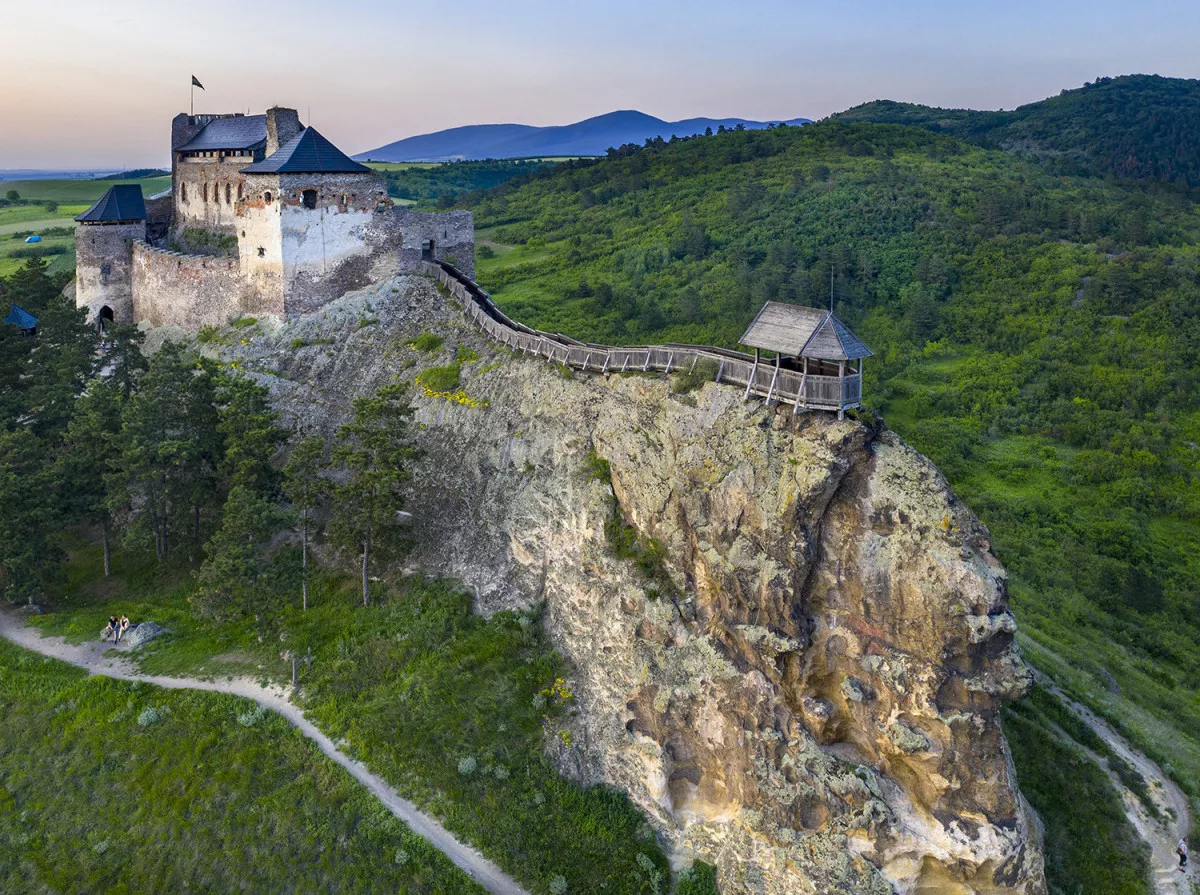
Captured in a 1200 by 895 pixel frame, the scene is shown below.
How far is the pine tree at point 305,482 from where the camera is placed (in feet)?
124

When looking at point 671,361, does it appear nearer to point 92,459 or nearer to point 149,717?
point 149,717

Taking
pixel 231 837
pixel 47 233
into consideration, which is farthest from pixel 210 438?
pixel 47 233

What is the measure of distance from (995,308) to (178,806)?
7433 cm

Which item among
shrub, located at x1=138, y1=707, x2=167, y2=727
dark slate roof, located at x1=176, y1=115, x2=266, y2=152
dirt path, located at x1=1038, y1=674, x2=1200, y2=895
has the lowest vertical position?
dirt path, located at x1=1038, y1=674, x2=1200, y2=895

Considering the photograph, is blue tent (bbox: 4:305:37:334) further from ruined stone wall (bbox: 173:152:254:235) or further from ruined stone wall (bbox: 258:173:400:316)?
ruined stone wall (bbox: 258:173:400:316)

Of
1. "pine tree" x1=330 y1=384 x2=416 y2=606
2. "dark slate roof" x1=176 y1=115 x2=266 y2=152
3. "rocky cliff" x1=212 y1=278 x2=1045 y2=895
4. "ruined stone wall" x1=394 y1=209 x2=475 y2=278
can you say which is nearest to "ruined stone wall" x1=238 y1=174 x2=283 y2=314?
"ruined stone wall" x1=394 y1=209 x2=475 y2=278

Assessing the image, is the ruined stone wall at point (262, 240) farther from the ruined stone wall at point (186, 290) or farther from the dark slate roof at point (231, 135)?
the dark slate roof at point (231, 135)

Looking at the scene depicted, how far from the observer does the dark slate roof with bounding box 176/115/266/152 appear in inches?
2142

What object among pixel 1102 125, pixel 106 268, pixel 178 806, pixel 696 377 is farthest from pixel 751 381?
pixel 1102 125

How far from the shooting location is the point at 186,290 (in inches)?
2052

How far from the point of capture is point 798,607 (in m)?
28.9

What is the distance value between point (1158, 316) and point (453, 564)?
66583 mm

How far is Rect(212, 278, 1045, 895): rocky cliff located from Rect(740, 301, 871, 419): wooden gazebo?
0.77m

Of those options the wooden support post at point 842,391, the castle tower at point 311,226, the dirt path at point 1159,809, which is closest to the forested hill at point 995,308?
the dirt path at point 1159,809
